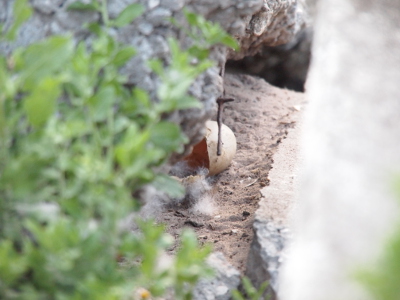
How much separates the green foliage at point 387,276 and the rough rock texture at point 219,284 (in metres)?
1.02

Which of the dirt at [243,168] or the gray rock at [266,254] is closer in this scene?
the gray rock at [266,254]

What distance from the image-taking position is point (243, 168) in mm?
2766

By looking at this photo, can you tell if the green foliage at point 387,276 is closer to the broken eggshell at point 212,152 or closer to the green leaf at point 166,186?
the green leaf at point 166,186

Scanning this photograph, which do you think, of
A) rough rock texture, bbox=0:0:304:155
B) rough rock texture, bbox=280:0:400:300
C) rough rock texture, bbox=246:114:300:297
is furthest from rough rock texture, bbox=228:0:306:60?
rough rock texture, bbox=280:0:400:300

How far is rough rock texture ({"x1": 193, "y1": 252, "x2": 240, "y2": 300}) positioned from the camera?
5.70ft

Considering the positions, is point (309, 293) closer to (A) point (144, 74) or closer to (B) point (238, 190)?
(A) point (144, 74)

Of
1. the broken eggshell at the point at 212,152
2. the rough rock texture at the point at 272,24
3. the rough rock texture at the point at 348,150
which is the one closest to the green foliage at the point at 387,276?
the rough rock texture at the point at 348,150

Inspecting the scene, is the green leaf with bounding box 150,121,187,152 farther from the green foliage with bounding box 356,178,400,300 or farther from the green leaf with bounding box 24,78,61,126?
the green foliage with bounding box 356,178,400,300

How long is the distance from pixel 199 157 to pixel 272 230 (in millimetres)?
925

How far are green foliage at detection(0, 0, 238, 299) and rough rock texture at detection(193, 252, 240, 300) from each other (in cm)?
65

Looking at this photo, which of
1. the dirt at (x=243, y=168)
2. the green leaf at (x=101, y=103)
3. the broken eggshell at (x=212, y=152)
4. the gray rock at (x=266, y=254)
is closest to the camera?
the green leaf at (x=101, y=103)

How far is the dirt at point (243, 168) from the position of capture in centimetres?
212

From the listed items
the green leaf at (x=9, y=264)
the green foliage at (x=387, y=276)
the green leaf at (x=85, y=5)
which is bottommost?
the green leaf at (x=9, y=264)

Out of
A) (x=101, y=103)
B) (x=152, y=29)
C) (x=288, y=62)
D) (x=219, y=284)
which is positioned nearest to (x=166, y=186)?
(x=101, y=103)
